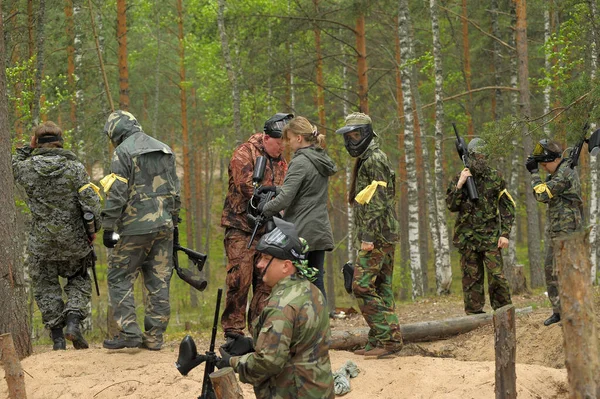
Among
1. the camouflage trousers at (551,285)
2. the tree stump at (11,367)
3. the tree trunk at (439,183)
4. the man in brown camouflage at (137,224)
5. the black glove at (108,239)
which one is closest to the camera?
the tree stump at (11,367)

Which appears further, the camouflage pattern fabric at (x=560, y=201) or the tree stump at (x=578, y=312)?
the camouflage pattern fabric at (x=560, y=201)

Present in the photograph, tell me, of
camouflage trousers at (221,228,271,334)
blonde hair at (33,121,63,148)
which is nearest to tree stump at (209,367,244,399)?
camouflage trousers at (221,228,271,334)

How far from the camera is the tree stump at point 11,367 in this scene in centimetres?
600

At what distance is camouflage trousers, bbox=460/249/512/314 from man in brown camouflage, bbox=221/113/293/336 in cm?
308

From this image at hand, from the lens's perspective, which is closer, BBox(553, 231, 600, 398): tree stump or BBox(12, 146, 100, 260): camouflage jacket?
BBox(553, 231, 600, 398): tree stump

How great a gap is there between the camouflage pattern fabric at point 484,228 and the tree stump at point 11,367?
18.5 ft

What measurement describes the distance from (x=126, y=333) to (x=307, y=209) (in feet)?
7.59

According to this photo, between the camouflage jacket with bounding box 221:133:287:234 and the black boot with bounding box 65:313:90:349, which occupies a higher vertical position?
the camouflage jacket with bounding box 221:133:287:234

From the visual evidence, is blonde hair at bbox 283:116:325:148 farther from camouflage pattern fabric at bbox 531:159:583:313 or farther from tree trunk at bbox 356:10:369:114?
tree trunk at bbox 356:10:369:114

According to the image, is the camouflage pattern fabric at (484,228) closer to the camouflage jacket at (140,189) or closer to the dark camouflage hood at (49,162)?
the camouflage jacket at (140,189)

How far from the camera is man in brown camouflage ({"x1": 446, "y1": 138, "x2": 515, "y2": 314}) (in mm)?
9398

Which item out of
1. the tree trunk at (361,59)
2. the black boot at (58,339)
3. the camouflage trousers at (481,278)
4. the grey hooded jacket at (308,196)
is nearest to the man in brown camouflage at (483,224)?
the camouflage trousers at (481,278)

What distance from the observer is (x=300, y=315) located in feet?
14.9

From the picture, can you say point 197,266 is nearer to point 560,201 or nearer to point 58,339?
point 58,339
